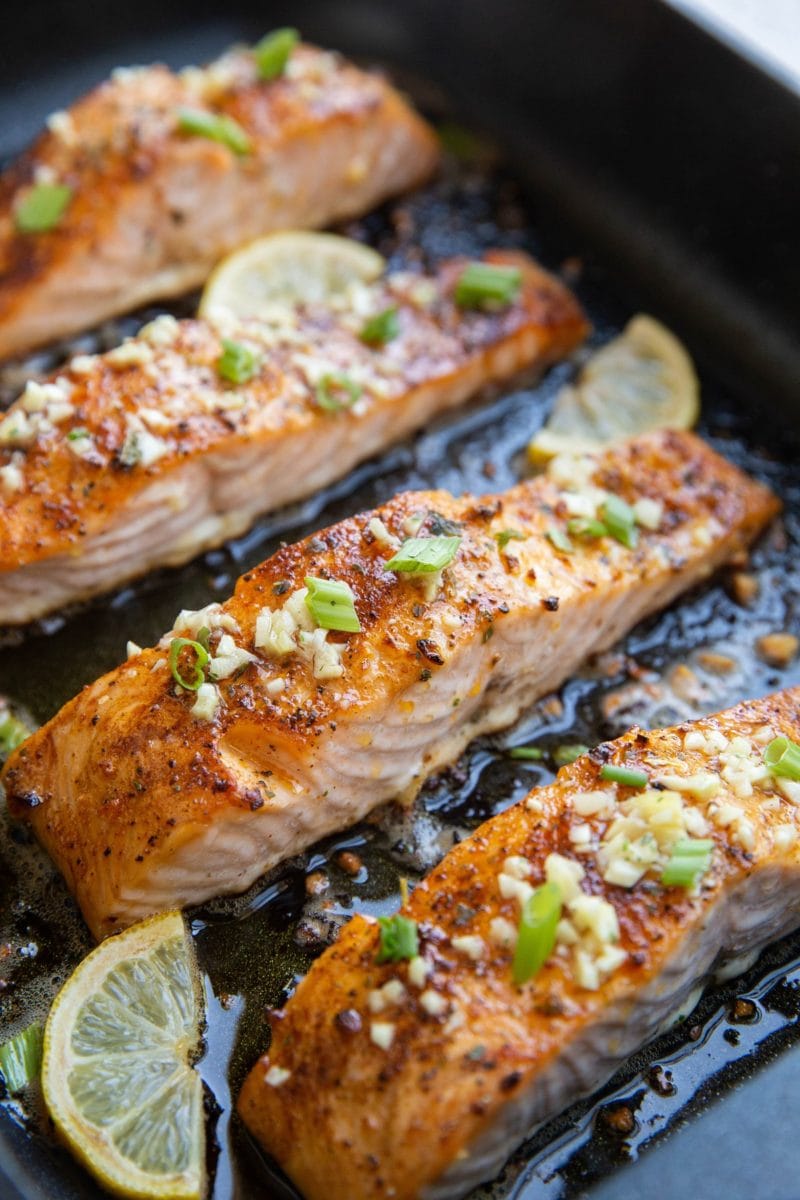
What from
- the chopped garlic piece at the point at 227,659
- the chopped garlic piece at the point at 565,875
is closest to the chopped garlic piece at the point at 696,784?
the chopped garlic piece at the point at 565,875

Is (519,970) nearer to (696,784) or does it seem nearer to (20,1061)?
(696,784)

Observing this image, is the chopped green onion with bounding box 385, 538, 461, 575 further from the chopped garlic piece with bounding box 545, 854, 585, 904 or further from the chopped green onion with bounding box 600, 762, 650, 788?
the chopped garlic piece with bounding box 545, 854, 585, 904

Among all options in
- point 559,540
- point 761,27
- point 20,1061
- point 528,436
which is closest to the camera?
point 20,1061

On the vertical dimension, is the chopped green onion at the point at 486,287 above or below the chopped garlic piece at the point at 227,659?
above

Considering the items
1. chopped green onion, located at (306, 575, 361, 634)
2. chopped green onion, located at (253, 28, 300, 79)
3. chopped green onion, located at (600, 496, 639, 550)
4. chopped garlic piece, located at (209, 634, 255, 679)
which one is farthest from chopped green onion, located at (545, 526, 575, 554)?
chopped green onion, located at (253, 28, 300, 79)

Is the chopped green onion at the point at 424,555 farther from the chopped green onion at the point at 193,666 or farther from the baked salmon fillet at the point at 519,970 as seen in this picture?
the baked salmon fillet at the point at 519,970

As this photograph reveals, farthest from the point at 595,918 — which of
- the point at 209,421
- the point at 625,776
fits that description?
the point at 209,421
